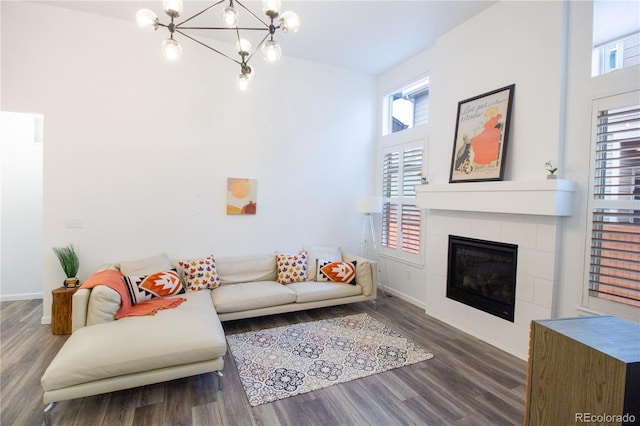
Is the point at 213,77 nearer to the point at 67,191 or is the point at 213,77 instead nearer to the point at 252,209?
the point at 252,209

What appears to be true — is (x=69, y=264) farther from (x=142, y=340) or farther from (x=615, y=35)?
(x=615, y=35)

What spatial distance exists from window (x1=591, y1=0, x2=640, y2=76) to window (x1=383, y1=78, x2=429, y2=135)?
1999mm

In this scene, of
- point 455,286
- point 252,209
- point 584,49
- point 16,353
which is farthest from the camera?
point 252,209

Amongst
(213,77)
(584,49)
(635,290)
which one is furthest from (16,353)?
(584,49)

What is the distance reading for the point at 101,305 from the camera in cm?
257

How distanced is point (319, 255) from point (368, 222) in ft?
3.91

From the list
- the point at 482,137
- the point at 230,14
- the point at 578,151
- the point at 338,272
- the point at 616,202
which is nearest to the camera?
the point at 230,14

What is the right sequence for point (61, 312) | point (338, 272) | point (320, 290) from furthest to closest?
point (338, 272) → point (320, 290) → point (61, 312)

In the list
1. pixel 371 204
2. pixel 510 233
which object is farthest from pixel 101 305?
pixel 510 233

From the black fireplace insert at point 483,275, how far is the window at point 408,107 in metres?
2.00

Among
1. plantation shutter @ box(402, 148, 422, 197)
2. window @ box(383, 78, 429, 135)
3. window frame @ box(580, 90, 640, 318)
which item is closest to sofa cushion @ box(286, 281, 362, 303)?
plantation shutter @ box(402, 148, 422, 197)

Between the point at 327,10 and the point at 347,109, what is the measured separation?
5.83 ft

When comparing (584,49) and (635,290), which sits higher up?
(584,49)

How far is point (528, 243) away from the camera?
2.91 meters
